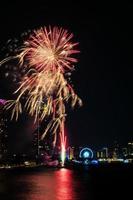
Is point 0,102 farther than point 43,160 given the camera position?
No

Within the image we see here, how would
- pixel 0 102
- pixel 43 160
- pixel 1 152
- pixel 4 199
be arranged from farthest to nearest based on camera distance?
pixel 1 152
pixel 43 160
pixel 0 102
pixel 4 199

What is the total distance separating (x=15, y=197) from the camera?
33.3 metres

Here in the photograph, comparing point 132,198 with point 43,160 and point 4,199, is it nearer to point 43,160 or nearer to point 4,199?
point 4,199

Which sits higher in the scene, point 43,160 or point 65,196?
point 43,160

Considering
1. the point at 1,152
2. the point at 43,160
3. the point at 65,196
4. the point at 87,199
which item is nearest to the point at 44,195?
the point at 65,196

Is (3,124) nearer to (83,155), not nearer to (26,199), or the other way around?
(83,155)

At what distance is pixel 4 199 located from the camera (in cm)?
3156

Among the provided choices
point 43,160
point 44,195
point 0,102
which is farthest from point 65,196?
point 43,160

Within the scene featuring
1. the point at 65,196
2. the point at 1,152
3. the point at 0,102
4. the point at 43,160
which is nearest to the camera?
the point at 65,196

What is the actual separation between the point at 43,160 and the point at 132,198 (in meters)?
133

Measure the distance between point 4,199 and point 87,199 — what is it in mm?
5050

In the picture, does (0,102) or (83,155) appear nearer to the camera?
(0,102)

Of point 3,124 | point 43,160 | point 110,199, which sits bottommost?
point 110,199

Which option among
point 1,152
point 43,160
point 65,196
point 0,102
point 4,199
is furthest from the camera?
point 1,152
